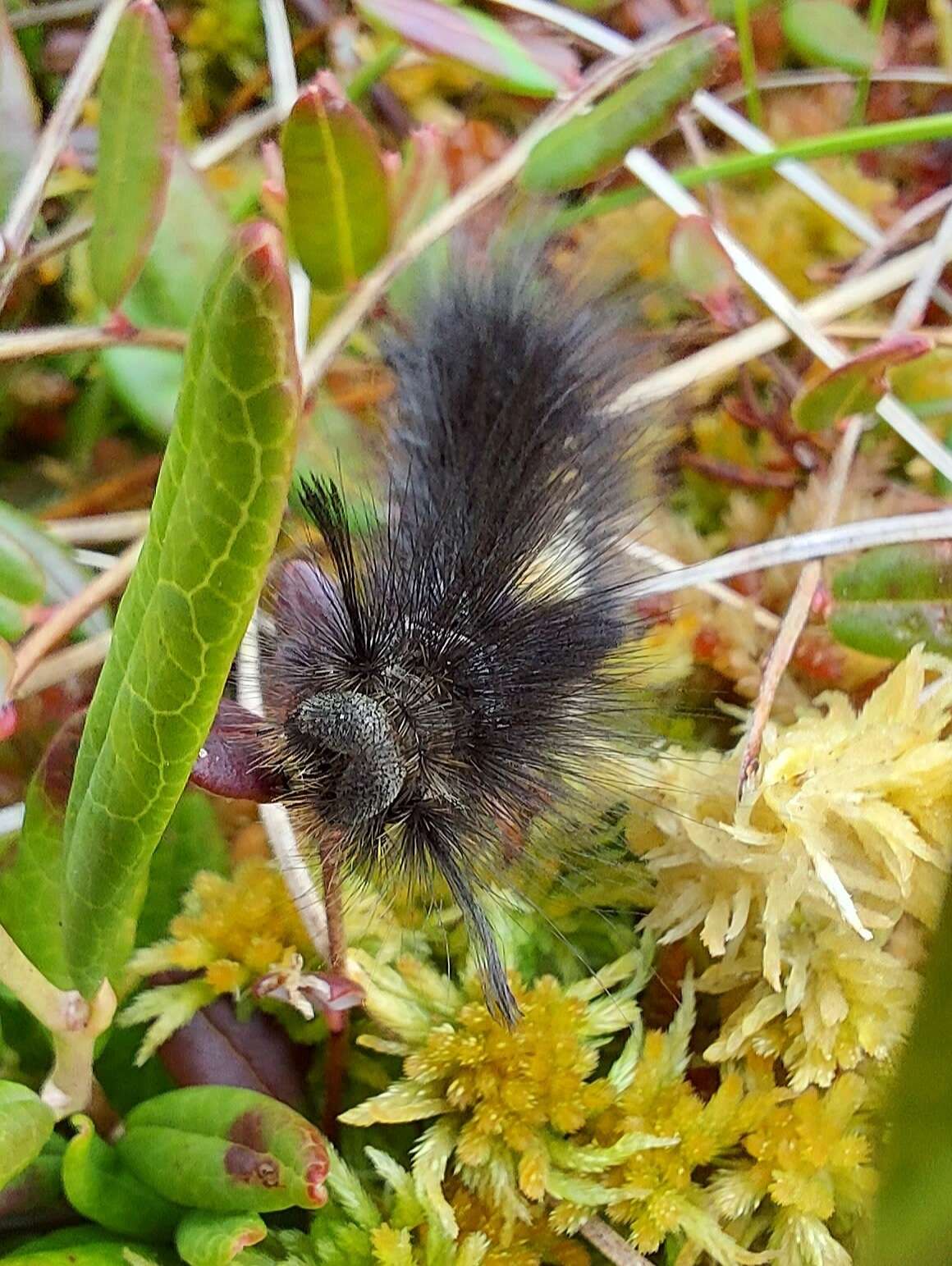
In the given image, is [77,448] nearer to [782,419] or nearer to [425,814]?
[425,814]

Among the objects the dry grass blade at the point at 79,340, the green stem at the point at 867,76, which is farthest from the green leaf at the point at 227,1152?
the green stem at the point at 867,76

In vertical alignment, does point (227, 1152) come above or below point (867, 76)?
below

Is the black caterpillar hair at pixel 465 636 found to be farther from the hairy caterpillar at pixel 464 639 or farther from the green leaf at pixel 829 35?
the green leaf at pixel 829 35

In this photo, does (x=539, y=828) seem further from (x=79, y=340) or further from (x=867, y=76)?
(x=867, y=76)

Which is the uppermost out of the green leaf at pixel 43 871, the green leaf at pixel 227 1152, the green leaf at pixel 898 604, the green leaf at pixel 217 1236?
the green leaf at pixel 43 871

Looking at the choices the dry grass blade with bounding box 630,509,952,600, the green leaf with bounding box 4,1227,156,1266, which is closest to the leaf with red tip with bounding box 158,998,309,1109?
the green leaf with bounding box 4,1227,156,1266

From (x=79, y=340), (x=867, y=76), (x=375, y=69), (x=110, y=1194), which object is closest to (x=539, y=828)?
(x=110, y=1194)
